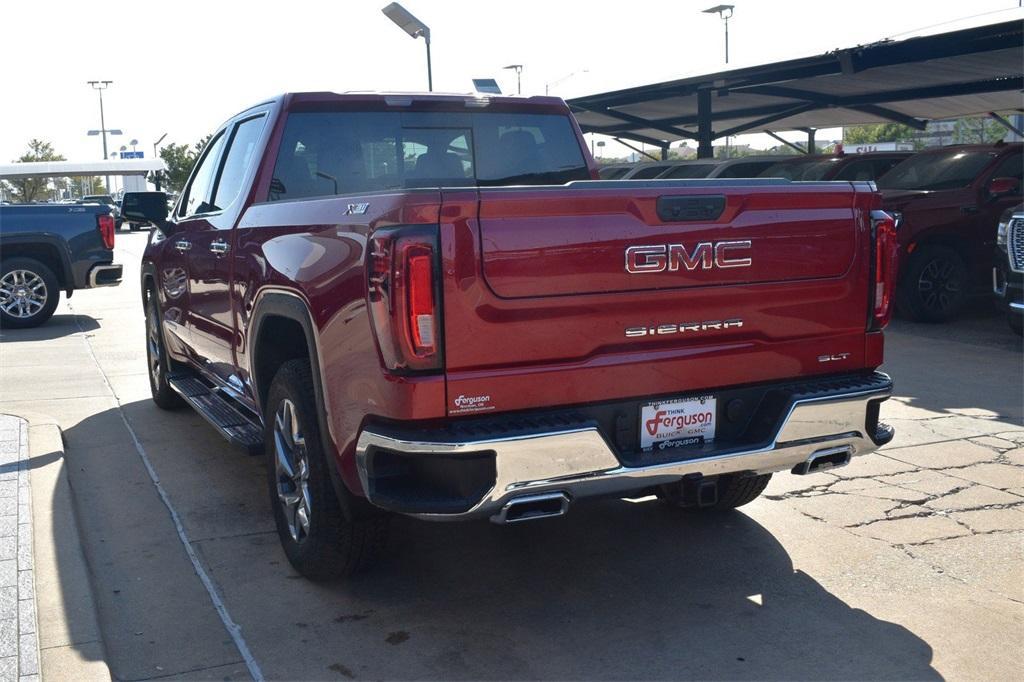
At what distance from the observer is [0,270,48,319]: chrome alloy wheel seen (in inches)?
522

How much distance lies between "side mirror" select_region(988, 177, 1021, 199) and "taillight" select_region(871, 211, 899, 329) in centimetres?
779

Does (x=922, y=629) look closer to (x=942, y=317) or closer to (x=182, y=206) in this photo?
(x=182, y=206)

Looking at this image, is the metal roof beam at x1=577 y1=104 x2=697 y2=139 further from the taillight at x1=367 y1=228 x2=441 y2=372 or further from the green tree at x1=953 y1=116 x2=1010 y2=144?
the green tree at x1=953 y1=116 x2=1010 y2=144

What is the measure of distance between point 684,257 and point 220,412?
317 centimetres

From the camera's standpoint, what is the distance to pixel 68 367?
33.6 ft

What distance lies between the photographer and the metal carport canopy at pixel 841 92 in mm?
13961

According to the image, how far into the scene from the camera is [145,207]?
7004mm

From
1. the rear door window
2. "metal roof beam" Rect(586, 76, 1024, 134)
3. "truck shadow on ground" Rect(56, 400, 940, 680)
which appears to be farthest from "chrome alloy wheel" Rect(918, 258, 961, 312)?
"truck shadow on ground" Rect(56, 400, 940, 680)

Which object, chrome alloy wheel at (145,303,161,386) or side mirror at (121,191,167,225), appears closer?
side mirror at (121,191,167,225)

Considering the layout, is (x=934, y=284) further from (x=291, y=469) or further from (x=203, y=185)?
(x=291, y=469)

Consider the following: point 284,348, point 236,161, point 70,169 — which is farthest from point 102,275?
point 70,169

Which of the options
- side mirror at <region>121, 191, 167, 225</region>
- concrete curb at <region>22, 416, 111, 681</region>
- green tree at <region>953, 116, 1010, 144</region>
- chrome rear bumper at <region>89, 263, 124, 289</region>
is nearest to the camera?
concrete curb at <region>22, 416, 111, 681</region>

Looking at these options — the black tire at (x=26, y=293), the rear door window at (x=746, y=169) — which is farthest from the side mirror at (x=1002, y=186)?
the black tire at (x=26, y=293)

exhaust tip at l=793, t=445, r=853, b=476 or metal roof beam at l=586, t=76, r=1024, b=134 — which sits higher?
metal roof beam at l=586, t=76, r=1024, b=134
